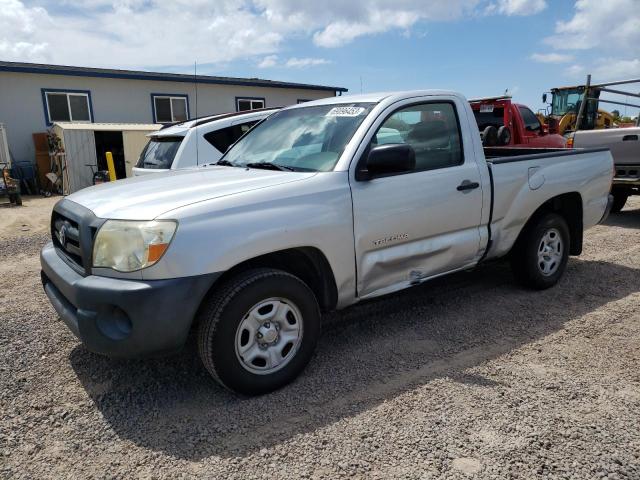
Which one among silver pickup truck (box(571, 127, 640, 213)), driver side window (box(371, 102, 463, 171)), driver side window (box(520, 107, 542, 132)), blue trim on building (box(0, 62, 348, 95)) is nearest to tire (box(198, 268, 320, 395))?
driver side window (box(371, 102, 463, 171))

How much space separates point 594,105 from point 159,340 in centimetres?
1480

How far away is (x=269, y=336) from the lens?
2975 mm

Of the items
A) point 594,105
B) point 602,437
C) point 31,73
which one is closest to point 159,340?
point 602,437

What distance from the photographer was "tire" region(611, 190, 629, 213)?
833 cm

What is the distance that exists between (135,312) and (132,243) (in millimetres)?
371

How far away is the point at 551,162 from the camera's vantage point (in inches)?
181

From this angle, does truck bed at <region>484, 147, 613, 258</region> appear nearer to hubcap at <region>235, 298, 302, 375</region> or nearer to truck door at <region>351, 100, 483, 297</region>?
truck door at <region>351, 100, 483, 297</region>

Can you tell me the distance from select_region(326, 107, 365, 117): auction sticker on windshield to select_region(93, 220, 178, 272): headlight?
1.67 meters

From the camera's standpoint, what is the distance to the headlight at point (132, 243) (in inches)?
102

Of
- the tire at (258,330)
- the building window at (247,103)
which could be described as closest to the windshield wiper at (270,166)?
the tire at (258,330)

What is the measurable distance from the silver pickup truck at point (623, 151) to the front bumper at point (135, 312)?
747 cm

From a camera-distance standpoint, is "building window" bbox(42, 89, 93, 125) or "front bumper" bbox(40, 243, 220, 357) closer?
"front bumper" bbox(40, 243, 220, 357)

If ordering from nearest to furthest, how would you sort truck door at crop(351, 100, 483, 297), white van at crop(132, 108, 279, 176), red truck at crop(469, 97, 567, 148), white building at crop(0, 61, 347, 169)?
1. truck door at crop(351, 100, 483, 297)
2. white van at crop(132, 108, 279, 176)
3. red truck at crop(469, 97, 567, 148)
4. white building at crop(0, 61, 347, 169)

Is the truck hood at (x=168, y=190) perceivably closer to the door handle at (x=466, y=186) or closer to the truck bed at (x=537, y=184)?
the door handle at (x=466, y=186)
